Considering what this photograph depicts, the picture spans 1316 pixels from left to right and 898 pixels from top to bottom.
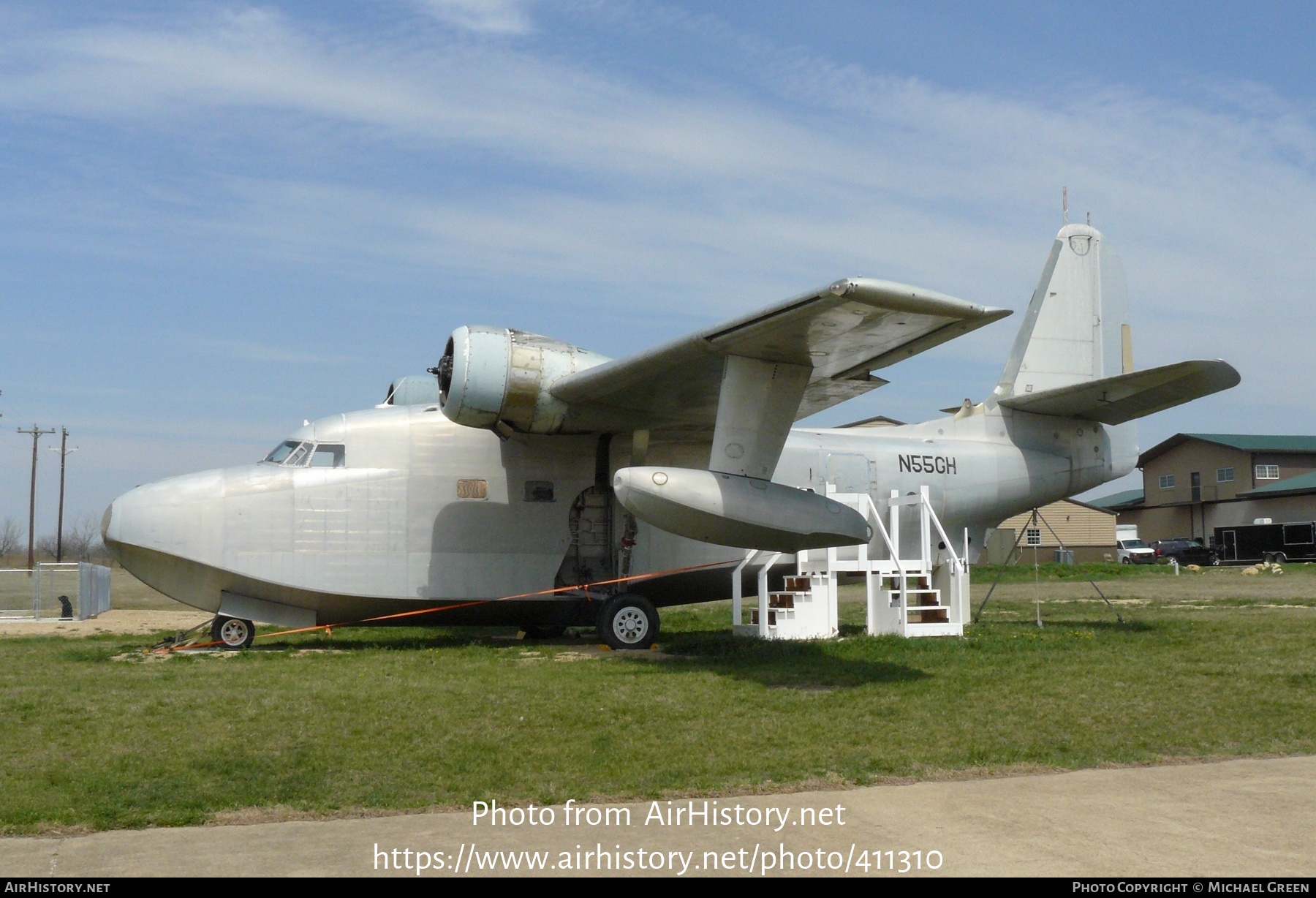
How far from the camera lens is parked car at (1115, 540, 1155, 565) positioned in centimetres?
5719

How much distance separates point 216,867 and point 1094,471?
15433 millimetres

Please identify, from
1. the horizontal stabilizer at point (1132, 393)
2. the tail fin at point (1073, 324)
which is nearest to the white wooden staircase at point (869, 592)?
the horizontal stabilizer at point (1132, 393)

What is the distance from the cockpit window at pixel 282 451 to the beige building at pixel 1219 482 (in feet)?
187

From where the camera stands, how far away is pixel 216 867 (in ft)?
16.1

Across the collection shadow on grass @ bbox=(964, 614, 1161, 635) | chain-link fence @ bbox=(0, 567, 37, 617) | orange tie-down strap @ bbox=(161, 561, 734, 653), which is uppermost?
orange tie-down strap @ bbox=(161, 561, 734, 653)

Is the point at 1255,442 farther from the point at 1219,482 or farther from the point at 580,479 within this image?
the point at 580,479

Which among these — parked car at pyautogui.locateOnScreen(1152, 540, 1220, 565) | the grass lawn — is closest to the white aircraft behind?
the grass lawn

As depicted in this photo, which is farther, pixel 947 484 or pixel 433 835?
pixel 947 484

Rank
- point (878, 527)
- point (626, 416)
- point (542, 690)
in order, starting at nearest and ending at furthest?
point (542, 690) → point (626, 416) → point (878, 527)

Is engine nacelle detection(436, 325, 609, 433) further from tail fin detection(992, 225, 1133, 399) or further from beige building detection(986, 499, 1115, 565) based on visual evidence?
beige building detection(986, 499, 1115, 565)

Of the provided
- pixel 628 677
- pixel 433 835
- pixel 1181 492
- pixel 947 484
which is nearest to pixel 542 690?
pixel 628 677

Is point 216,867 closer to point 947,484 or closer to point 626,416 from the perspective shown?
point 626,416

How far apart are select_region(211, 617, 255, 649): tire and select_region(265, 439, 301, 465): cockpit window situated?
2104 mm

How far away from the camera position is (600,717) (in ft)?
28.8
